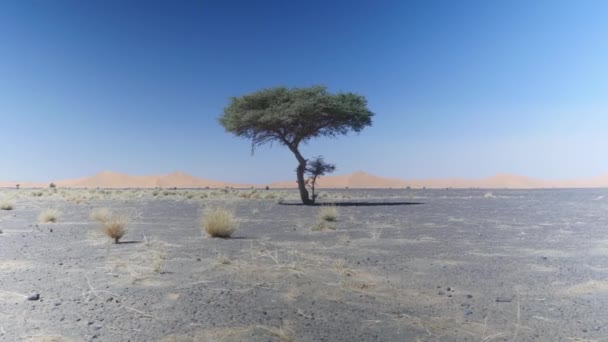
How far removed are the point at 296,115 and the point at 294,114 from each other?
23 cm

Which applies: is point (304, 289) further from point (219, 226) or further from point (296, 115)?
point (296, 115)

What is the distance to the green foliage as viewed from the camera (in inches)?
1053

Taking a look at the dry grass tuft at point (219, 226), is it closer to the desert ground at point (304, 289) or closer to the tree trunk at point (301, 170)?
the desert ground at point (304, 289)

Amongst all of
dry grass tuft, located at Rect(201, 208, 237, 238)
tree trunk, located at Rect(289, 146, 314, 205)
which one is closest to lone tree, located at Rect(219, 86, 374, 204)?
tree trunk, located at Rect(289, 146, 314, 205)

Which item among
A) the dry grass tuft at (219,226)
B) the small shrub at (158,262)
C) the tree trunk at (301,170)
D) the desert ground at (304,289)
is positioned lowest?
the desert ground at (304,289)

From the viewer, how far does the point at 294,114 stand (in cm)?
2620

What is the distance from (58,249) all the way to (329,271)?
578 centimetres

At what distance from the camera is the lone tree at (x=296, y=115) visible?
26.8 meters

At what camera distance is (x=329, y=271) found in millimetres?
7078

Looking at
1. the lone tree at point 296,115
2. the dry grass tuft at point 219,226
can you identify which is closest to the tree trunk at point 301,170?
the lone tree at point 296,115

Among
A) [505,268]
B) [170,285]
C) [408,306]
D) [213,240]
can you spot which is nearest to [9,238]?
[213,240]

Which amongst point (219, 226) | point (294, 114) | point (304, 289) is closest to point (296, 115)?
point (294, 114)

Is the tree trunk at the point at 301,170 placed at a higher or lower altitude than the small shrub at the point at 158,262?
higher

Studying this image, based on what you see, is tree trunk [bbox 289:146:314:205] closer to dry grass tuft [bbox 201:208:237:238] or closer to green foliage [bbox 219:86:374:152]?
green foliage [bbox 219:86:374:152]
